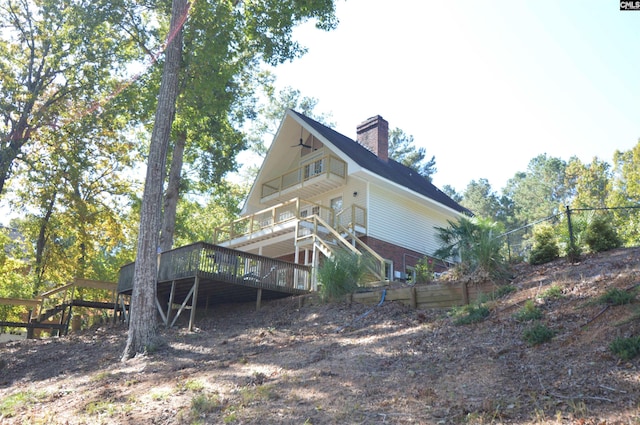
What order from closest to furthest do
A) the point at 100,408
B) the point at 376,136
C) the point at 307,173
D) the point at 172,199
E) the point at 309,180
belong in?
the point at 100,408, the point at 172,199, the point at 309,180, the point at 307,173, the point at 376,136

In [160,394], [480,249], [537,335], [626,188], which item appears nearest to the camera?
[537,335]

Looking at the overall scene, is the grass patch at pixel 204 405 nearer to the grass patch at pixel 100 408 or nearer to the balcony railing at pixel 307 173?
the grass patch at pixel 100 408

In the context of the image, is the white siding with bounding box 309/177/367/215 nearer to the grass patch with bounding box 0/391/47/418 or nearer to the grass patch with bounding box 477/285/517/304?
the grass patch with bounding box 477/285/517/304

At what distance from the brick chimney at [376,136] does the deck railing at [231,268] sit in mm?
10919

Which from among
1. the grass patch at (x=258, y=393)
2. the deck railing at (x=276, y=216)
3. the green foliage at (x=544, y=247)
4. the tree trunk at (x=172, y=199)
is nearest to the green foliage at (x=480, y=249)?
the green foliage at (x=544, y=247)

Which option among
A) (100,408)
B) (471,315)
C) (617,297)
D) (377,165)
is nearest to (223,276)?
(100,408)

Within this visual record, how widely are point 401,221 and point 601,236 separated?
11922 mm

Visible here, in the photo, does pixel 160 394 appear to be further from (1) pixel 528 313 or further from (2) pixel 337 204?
(2) pixel 337 204

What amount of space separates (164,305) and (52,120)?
8.09 meters

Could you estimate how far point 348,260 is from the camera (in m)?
13.8

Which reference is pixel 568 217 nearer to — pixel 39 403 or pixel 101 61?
pixel 39 403

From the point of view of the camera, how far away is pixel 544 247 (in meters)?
12.3

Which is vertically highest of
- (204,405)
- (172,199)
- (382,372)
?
(172,199)

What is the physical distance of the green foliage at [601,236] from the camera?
39.0 feet
